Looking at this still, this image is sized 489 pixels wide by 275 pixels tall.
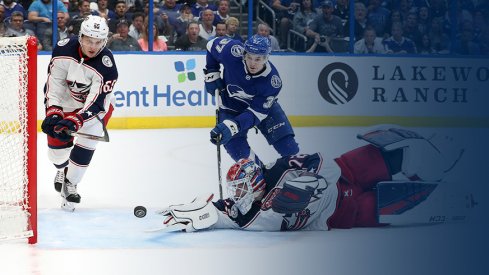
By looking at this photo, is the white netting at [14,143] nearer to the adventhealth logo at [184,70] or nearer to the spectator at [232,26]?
the adventhealth logo at [184,70]

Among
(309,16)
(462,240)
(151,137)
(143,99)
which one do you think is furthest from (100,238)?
(309,16)

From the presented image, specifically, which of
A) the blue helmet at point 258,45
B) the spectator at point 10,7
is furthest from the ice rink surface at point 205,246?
the spectator at point 10,7

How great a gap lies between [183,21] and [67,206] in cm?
444

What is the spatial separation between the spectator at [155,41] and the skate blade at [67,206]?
13.7 feet

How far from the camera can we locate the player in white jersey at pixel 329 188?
5.48 m

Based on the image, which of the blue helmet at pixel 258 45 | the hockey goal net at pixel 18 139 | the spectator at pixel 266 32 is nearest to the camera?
the hockey goal net at pixel 18 139

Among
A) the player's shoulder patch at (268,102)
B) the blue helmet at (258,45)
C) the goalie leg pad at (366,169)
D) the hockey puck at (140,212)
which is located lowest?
the hockey puck at (140,212)

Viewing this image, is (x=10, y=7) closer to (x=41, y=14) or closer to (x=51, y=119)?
(x=41, y=14)

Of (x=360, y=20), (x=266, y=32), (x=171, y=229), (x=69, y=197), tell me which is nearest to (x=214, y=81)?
(x=69, y=197)

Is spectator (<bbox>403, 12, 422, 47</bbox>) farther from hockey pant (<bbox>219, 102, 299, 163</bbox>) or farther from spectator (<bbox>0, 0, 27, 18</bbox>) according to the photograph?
hockey pant (<bbox>219, 102, 299, 163</bbox>)

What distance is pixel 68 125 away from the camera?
19.6 ft

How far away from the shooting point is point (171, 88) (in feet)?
34.3

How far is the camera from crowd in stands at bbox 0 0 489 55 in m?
10.4

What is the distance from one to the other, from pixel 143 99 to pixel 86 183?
300 centimetres
